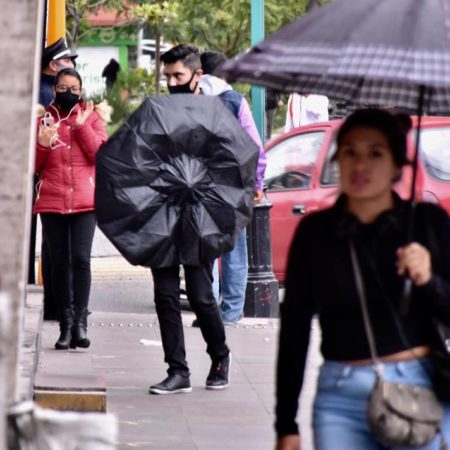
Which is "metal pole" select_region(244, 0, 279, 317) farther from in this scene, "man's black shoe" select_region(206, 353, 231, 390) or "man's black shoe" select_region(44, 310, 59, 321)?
"man's black shoe" select_region(206, 353, 231, 390)

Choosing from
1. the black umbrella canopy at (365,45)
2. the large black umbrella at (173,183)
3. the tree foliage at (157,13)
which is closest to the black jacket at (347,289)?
the black umbrella canopy at (365,45)

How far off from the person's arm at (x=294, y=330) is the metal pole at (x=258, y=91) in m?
7.82

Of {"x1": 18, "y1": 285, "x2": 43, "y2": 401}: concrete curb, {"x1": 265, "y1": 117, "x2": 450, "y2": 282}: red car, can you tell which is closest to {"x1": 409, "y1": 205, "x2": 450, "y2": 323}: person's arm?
{"x1": 18, "y1": 285, "x2": 43, "y2": 401}: concrete curb

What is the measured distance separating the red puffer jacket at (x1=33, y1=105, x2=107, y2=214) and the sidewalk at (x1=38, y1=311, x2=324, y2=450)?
0.99 m

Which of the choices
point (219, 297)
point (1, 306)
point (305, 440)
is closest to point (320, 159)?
point (219, 297)

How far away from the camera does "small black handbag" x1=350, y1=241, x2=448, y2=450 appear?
4.02 metres

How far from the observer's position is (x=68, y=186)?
965 cm

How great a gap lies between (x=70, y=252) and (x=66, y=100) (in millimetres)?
1020

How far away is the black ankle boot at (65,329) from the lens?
991 centimetres

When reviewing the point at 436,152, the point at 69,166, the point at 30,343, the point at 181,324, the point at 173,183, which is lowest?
the point at 30,343

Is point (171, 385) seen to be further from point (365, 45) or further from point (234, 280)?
point (365, 45)

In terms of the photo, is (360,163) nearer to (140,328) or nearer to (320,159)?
(140,328)

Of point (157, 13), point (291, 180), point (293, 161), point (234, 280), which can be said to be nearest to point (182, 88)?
point (234, 280)

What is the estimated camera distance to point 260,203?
11.9 m
